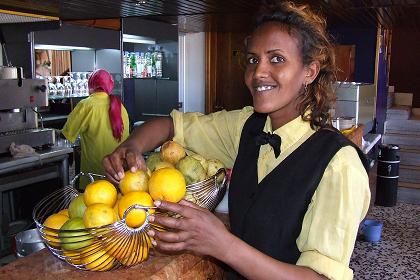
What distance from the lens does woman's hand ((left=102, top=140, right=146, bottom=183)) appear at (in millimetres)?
1331

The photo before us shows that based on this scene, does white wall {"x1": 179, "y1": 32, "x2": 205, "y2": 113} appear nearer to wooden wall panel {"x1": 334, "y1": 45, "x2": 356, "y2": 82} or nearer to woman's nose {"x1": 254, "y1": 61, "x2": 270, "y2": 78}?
wooden wall panel {"x1": 334, "y1": 45, "x2": 356, "y2": 82}

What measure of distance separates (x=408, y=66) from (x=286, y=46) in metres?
9.50

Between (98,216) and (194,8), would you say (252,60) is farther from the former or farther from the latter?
(194,8)

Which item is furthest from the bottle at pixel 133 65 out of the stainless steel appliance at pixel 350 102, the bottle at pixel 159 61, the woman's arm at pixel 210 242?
the woman's arm at pixel 210 242

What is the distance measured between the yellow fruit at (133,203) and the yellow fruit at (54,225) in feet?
0.57

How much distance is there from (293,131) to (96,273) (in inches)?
27.2

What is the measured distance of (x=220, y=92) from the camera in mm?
8406

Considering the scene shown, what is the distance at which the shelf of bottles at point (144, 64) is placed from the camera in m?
5.77

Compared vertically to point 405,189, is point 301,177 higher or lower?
higher

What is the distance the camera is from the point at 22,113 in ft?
12.6

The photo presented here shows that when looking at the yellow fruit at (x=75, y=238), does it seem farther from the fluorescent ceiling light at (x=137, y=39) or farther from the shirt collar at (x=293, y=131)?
the fluorescent ceiling light at (x=137, y=39)

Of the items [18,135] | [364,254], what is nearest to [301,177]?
[18,135]

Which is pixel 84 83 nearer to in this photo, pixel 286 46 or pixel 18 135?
pixel 18 135

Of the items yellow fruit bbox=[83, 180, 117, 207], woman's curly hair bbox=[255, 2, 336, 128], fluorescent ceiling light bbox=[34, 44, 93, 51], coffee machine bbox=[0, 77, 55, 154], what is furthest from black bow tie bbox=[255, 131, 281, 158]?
fluorescent ceiling light bbox=[34, 44, 93, 51]
